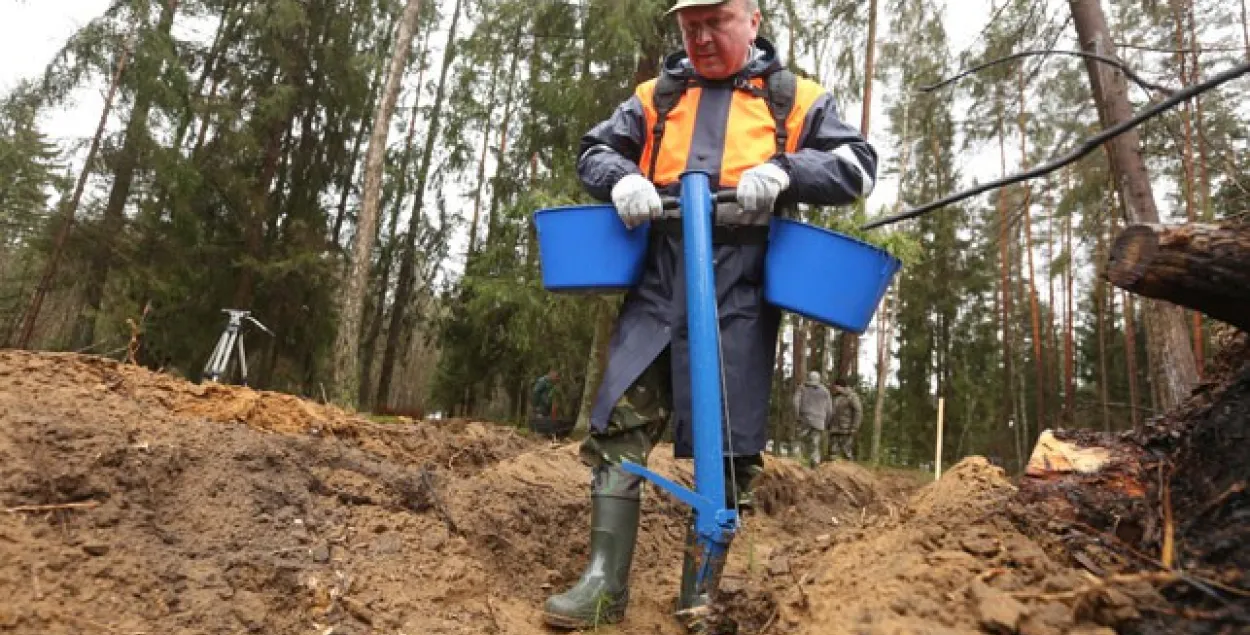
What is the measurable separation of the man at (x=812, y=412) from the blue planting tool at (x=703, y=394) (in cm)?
1022

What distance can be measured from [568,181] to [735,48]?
25.3 ft

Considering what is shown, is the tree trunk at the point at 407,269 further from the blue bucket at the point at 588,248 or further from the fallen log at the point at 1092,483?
the fallen log at the point at 1092,483

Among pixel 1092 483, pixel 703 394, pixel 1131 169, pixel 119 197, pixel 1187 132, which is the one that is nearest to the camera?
pixel 1092 483

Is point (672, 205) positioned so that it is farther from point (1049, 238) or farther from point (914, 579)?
point (1049, 238)

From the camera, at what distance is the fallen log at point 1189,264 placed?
1.52m

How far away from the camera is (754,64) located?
264 centimetres

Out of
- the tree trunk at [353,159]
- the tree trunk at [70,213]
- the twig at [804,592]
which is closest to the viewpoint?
the twig at [804,592]

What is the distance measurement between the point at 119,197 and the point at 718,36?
46.3 ft

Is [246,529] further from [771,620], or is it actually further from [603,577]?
[771,620]

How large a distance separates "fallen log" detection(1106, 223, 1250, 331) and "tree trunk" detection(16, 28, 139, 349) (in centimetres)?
1409

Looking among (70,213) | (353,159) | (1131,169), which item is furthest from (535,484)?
(353,159)

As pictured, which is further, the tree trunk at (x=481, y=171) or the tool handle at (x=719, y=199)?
the tree trunk at (x=481, y=171)

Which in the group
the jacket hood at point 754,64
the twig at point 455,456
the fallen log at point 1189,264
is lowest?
the twig at point 455,456

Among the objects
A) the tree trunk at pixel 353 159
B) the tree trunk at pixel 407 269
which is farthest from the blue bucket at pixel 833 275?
the tree trunk at pixel 407 269
